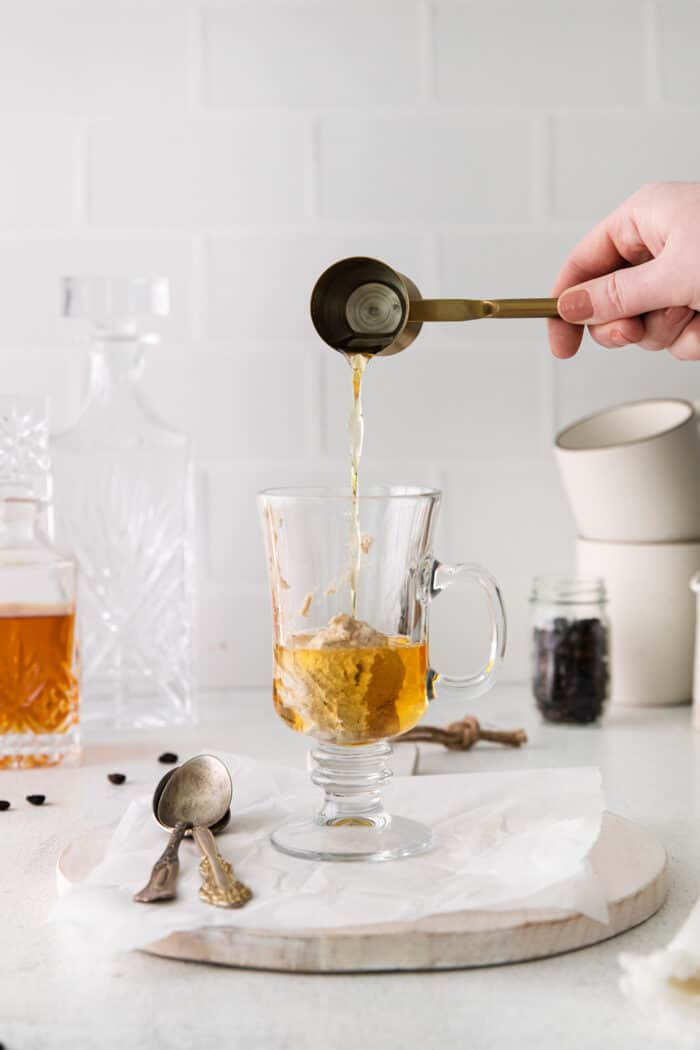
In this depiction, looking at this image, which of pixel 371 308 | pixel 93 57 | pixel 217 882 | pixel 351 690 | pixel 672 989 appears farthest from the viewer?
pixel 93 57

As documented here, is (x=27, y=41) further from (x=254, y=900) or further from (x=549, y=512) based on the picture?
(x=254, y=900)

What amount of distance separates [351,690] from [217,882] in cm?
18

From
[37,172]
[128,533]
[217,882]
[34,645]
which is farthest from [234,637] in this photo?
[217,882]

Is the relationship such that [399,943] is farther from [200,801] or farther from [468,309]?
[468,309]

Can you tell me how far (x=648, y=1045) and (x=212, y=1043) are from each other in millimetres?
239

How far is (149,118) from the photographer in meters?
1.68

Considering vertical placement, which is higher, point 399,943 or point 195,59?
point 195,59

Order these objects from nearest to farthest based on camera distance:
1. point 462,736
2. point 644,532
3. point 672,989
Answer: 1. point 672,989
2. point 462,736
3. point 644,532

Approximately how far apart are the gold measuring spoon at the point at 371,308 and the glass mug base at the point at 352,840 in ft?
1.39

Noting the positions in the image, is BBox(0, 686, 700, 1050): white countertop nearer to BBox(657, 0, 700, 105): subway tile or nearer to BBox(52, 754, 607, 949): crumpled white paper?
BBox(52, 754, 607, 949): crumpled white paper

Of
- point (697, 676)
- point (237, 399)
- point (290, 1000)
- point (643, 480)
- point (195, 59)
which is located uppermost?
point (195, 59)

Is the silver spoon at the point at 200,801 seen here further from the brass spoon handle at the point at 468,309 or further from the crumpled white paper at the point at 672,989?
the brass spoon handle at the point at 468,309

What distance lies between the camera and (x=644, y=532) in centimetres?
156

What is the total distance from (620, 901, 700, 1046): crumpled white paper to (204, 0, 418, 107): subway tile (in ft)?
4.04
